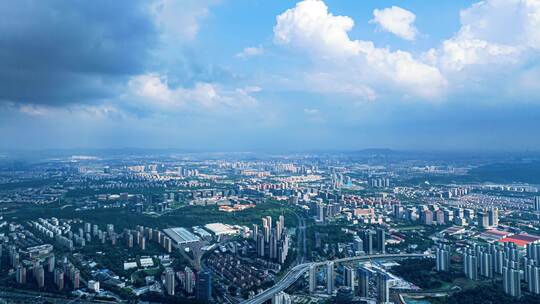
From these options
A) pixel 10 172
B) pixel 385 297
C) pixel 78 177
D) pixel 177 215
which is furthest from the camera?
pixel 10 172

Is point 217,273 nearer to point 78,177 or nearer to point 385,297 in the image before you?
point 385,297

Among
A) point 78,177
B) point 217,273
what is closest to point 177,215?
point 217,273

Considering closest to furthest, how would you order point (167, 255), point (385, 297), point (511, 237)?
point (385, 297), point (167, 255), point (511, 237)

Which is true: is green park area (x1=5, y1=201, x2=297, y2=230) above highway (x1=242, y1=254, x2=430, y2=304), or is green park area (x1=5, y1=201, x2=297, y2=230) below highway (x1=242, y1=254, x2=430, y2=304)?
above

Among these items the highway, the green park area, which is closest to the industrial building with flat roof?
the green park area

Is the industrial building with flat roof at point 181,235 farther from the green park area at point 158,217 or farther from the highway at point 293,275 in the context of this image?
the highway at point 293,275

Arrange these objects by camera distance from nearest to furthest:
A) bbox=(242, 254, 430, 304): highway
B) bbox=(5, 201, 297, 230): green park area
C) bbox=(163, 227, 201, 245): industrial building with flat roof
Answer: bbox=(242, 254, 430, 304): highway
bbox=(163, 227, 201, 245): industrial building with flat roof
bbox=(5, 201, 297, 230): green park area

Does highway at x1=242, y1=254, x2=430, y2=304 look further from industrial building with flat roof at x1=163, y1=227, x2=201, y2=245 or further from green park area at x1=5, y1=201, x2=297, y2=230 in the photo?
green park area at x1=5, y1=201, x2=297, y2=230

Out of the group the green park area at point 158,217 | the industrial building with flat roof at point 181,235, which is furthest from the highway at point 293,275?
the green park area at point 158,217

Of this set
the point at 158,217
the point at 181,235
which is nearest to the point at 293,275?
the point at 181,235
